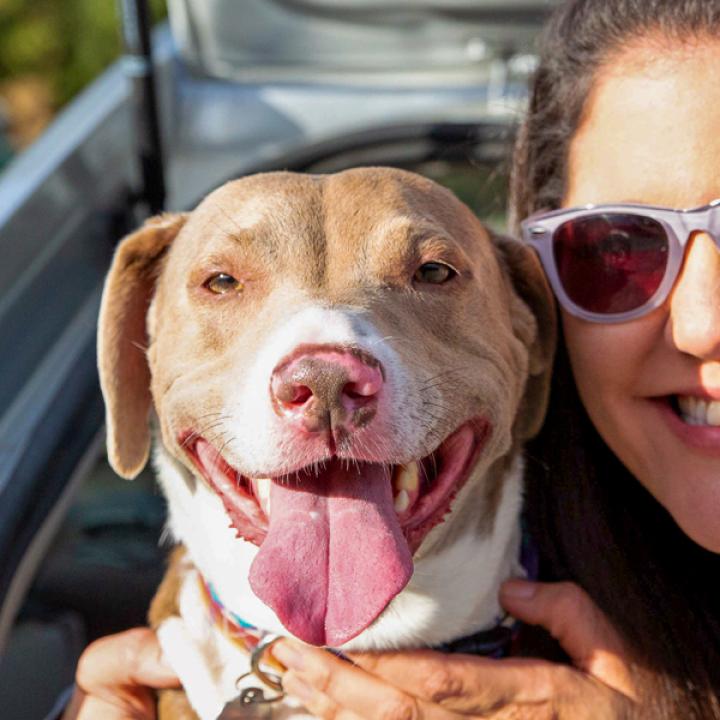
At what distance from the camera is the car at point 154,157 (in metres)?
3.09

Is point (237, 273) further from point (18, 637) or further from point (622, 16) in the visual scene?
point (18, 637)

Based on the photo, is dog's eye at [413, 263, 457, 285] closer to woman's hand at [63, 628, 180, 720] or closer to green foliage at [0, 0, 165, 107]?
woman's hand at [63, 628, 180, 720]

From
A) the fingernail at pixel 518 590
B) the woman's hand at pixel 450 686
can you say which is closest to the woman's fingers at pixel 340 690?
the woman's hand at pixel 450 686

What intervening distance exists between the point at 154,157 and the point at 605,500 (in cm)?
182

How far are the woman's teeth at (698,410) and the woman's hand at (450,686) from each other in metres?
0.55

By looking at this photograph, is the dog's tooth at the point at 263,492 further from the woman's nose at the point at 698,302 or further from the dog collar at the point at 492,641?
the woman's nose at the point at 698,302

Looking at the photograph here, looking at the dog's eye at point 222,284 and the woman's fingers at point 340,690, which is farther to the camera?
the dog's eye at point 222,284

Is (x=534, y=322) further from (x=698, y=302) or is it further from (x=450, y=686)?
(x=450, y=686)

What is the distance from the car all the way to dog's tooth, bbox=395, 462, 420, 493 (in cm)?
83

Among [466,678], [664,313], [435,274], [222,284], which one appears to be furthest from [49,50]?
[466,678]

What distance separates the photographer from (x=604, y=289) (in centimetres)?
262

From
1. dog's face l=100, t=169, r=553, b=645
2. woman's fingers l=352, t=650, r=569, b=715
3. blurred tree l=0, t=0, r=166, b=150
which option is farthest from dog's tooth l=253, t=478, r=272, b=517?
blurred tree l=0, t=0, r=166, b=150

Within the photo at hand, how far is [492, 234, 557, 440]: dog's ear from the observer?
2.81 m

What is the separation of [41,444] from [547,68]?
60.7 inches
